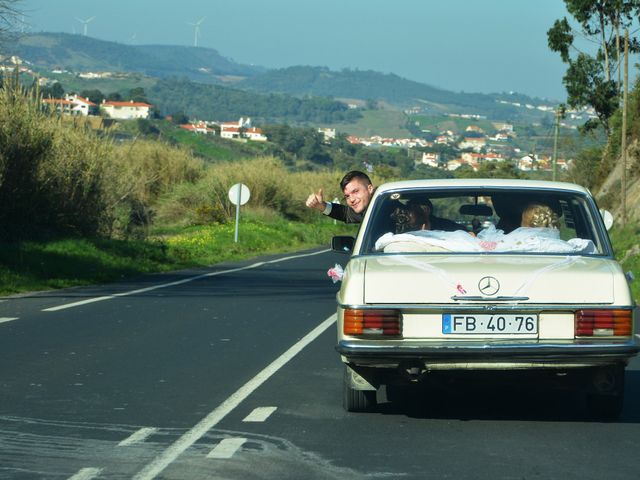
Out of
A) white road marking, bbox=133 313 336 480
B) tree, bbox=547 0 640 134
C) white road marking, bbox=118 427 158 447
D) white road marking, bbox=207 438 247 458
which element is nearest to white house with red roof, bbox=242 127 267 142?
tree, bbox=547 0 640 134

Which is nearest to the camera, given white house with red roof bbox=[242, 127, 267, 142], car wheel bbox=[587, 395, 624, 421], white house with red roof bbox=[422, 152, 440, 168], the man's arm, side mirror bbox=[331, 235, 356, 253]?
car wheel bbox=[587, 395, 624, 421]

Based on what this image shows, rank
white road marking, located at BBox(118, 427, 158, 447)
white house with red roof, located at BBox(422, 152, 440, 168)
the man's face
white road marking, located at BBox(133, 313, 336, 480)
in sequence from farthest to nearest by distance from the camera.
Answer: white house with red roof, located at BBox(422, 152, 440, 168) → the man's face → white road marking, located at BBox(118, 427, 158, 447) → white road marking, located at BBox(133, 313, 336, 480)

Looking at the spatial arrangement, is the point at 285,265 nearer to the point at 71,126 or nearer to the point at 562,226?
the point at 71,126

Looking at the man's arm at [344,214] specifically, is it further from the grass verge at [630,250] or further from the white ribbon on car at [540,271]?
the grass verge at [630,250]

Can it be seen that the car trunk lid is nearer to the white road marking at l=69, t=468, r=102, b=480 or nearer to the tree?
the white road marking at l=69, t=468, r=102, b=480

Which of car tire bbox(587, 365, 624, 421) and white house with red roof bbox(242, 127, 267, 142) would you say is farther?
white house with red roof bbox(242, 127, 267, 142)

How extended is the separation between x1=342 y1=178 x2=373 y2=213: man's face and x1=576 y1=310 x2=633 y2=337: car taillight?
3.18 metres

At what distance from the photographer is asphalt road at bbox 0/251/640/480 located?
23.1 feet

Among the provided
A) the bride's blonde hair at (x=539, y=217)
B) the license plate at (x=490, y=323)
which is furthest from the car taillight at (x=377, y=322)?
the bride's blonde hair at (x=539, y=217)

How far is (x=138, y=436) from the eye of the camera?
310 inches

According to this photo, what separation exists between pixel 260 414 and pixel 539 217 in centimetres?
243

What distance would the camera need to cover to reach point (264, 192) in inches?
2709

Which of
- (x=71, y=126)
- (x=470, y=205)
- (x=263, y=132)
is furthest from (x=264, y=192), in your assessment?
(x=263, y=132)

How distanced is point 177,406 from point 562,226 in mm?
2992
